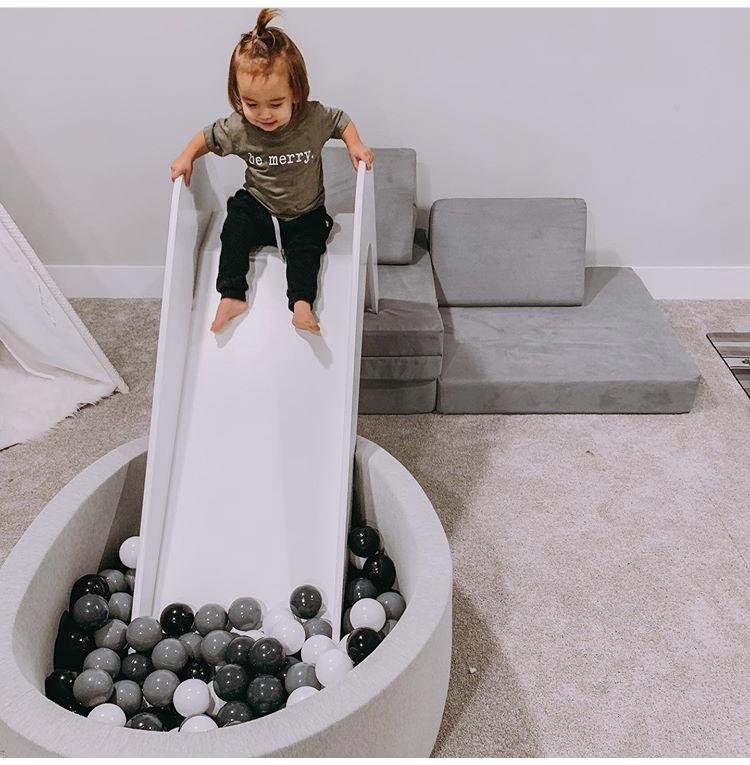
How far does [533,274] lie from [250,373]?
119cm

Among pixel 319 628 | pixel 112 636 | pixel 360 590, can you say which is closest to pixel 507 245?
pixel 360 590

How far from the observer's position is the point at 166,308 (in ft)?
5.28

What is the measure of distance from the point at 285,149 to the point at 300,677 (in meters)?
1.11

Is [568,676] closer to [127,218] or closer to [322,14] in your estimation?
[322,14]

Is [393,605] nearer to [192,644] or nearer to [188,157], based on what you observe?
[192,644]

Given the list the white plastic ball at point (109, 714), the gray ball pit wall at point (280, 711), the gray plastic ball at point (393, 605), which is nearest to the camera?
the gray ball pit wall at point (280, 711)

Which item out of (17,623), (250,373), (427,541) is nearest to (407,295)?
(250,373)

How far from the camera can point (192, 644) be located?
1.57 metres

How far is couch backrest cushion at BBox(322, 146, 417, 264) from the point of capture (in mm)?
2395

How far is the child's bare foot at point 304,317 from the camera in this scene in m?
1.68

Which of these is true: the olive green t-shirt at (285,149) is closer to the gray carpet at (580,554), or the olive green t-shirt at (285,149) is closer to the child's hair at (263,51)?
the child's hair at (263,51)

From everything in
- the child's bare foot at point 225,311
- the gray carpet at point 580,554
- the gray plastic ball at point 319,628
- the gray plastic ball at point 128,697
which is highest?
the child's bare foot at point 225,311

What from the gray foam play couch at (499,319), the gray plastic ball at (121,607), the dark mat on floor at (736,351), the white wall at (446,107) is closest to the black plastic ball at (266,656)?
the gray plastic ball at (121,607)

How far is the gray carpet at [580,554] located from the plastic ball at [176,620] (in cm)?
58
